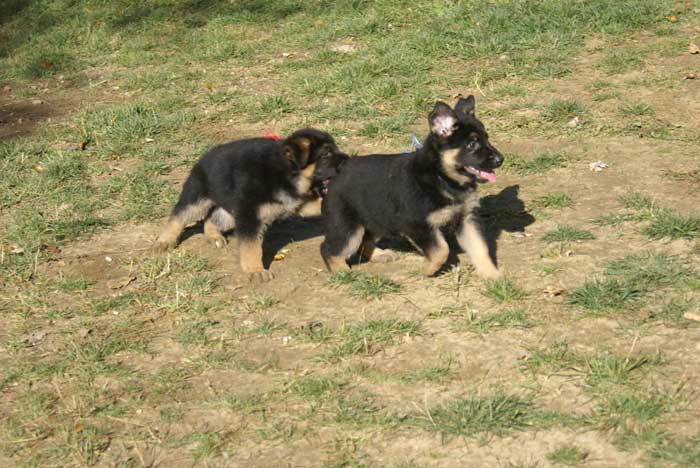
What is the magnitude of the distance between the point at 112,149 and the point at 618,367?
634 cm

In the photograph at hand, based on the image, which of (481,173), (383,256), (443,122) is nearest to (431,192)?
(481,173)

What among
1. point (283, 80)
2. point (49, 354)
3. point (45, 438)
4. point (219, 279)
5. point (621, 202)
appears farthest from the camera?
point (283, 80)

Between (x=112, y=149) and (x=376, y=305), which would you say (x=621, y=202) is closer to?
(x=376, y=305)

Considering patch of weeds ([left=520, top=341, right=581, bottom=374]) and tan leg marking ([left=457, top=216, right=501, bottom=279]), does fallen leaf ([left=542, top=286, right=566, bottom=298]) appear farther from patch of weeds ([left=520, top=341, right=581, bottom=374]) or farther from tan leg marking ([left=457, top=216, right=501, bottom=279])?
patch of weeds ([left=520, top=341, right=581, bottom=374])

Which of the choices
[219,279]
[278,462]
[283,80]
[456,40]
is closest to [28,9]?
[283,80]

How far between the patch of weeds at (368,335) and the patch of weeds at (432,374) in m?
0.41

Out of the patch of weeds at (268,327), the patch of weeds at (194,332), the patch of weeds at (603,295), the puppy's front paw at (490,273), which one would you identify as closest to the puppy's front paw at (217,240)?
the patch of weeds at (194,332)

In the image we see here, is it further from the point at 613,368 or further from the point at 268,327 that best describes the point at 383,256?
the point at 613,368

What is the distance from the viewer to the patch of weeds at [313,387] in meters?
5.51

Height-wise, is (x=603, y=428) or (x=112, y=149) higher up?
(x=603, y=428)

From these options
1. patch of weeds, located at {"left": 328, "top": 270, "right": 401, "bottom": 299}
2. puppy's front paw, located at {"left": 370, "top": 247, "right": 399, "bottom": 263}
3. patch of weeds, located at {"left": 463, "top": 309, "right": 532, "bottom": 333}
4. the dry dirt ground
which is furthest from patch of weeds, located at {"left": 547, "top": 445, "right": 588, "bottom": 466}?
puppy's front paw, located at {"left": 370, "top": 247, "right": 399, "bottom": 263}

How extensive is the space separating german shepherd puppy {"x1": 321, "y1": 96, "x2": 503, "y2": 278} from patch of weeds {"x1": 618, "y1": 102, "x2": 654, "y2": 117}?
3.08 meters

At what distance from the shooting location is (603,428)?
192 inches

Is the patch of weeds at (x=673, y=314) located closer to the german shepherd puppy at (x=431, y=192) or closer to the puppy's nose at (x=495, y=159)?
the german shepherd puppy at (x=431, y=192)
